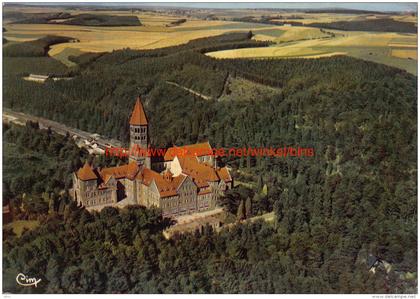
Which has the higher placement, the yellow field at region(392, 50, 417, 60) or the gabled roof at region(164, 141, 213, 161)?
the yellow field at region(392, 50, 417, 60)

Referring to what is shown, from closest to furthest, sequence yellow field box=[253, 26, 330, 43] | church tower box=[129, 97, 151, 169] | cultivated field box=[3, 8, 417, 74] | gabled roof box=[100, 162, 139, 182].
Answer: gabled roof box=[100, 162, 139, 182] → church tower box=[129, 97, 151, 169] → cultivated field box=[3, 8, 417, 74] → yellow field box=[253, 26, 330, 43]

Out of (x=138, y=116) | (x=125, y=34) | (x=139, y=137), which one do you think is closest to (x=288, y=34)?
(x=125, y=34)

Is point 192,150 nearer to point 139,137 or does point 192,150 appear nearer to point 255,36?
point 139,137

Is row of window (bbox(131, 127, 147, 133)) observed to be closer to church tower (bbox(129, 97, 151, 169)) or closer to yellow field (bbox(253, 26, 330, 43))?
church tower (bbox(129, 97, 151, 169))

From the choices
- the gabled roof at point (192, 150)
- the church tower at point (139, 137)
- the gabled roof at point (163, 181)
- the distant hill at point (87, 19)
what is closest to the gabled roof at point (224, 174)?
the gabled roof at point (192, 150)

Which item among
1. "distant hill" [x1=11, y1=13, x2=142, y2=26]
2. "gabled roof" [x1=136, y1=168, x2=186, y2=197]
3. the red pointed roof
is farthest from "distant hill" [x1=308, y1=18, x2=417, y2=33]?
"gabled roof" [x1=136, y1=168, x2=186, y2=197]

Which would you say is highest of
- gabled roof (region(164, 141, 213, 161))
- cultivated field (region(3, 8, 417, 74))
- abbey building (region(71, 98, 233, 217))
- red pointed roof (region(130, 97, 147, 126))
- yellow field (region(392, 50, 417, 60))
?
cultivated field (region(3, 8, 417, 74))
